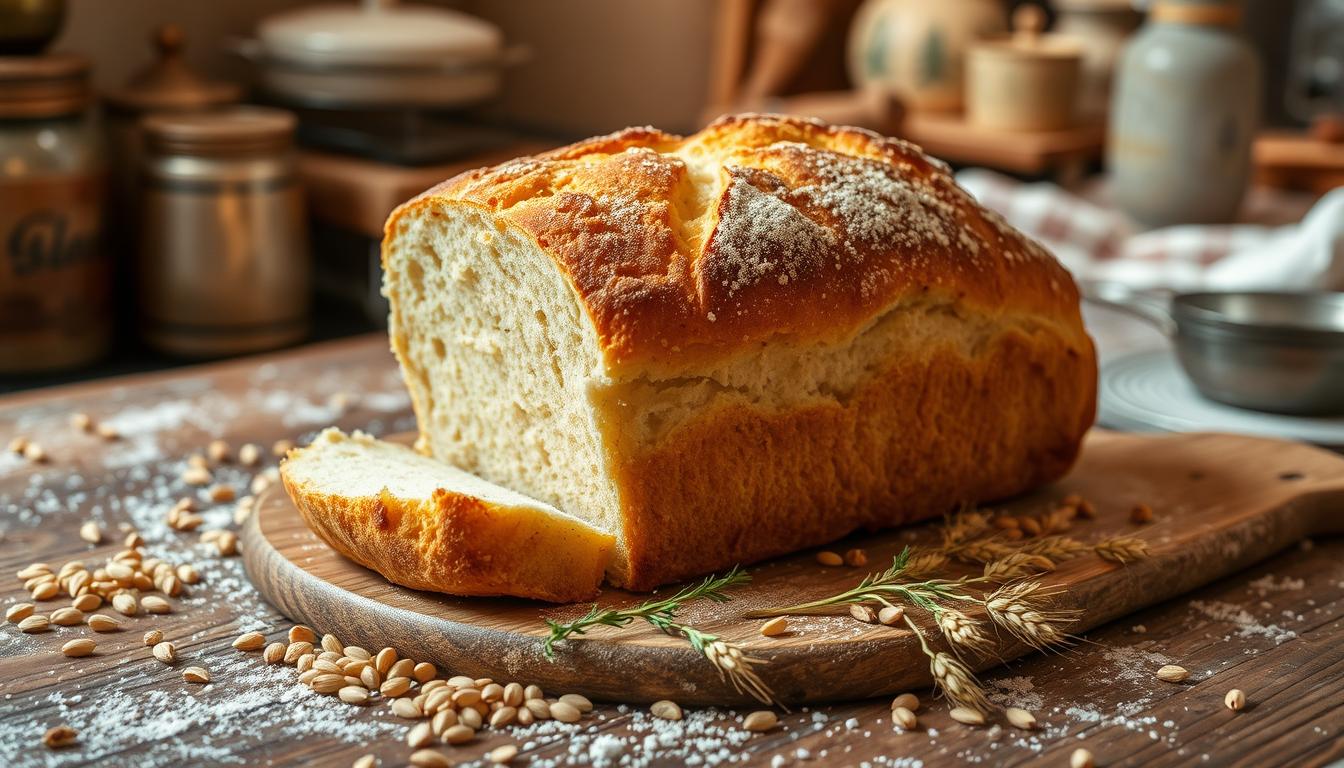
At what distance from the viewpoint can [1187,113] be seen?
4.36 meters

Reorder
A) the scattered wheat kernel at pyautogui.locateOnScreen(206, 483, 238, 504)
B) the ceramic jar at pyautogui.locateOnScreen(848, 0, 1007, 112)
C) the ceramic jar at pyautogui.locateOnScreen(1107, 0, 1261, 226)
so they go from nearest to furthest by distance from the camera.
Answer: the scattered wheat kernel at pyautogui.locateOnScreen(206, 483, 238, 504) → the ceramic jar at pyautogui.locateOnScreen(1107, 0, 1261, 226) → the ceramic jar at pyautogui.locateOnScreen(848, 0, 1007, 112)

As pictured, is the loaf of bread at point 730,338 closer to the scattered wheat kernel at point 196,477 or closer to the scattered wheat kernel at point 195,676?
the scattered wheat kernel at point 195,676

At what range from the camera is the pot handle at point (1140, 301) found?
106 inches

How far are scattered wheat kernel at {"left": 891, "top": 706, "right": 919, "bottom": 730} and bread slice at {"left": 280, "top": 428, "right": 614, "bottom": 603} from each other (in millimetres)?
428

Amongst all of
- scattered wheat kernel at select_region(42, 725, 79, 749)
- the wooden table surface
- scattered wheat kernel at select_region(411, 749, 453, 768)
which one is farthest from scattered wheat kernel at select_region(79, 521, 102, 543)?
scattered wheat kernel at select_region(411, 749, 453, 768)

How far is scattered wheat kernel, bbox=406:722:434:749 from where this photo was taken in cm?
155

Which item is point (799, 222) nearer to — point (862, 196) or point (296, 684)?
point (862, 196)

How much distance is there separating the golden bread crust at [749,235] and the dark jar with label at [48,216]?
170 cm

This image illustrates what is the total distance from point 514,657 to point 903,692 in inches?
18.7

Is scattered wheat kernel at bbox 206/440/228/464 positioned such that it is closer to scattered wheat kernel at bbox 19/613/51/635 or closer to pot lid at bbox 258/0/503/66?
scattered wheat kernel at bbox 19/613/51/635

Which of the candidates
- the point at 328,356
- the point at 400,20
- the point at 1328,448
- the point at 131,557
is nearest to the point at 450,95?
the point at 400,20

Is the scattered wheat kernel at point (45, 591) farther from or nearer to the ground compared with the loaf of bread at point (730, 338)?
nearer to the ground

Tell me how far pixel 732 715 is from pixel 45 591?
3.19 feet

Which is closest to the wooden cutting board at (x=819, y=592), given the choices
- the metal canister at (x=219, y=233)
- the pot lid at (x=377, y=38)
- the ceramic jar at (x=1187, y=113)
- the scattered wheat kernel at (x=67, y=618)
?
the scattered wheat kernel at (x=67, y=618)
